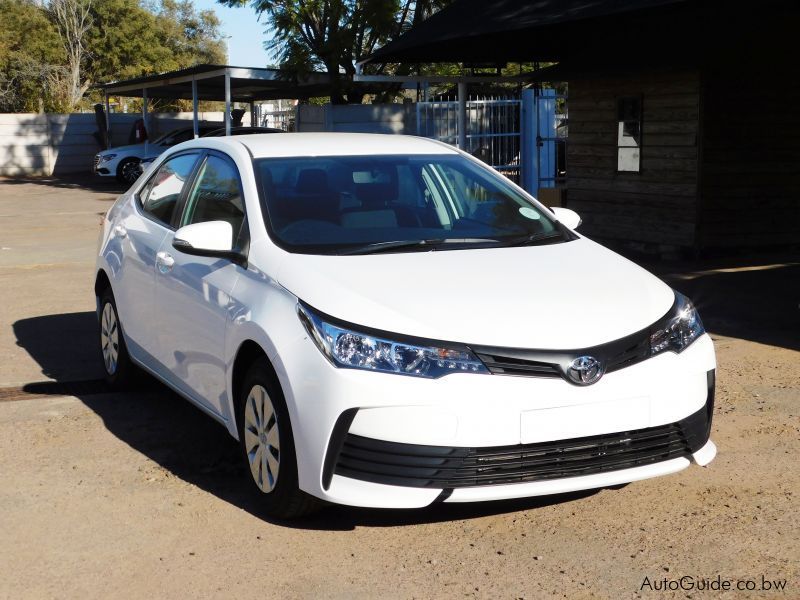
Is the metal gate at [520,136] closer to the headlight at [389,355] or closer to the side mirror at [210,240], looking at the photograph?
the side mirror at [210,240]

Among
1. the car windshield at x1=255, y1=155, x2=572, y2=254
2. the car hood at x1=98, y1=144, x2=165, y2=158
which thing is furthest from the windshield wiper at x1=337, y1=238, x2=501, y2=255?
the car hood at x1=98, y1=144, x2=165, y2=158

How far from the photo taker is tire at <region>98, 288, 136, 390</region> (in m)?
6.88

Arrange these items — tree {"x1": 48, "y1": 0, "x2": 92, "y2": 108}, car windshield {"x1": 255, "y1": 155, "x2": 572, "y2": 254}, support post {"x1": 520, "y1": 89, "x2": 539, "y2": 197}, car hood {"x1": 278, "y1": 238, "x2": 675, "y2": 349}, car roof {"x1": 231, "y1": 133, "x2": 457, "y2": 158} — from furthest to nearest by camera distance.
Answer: tree {"x1": 48, "y1": 0, "x2": 92, "y2": 108}
support post {"x1": 520, "y1": 89, "x2": 539, "y2": 197}
car roof {"x1": 231, "y1": 133, "x2": 457, "y2": 158}
car windshield {"x1": 255, "y1": 155, "x2": 572, "y2": 254}
car hood {"x1": 278, "y1": 238, "x2": 675, "y2": 349}

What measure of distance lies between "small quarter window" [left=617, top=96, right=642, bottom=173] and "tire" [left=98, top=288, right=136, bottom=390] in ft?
30.1

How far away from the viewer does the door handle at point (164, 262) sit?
5.77 metres

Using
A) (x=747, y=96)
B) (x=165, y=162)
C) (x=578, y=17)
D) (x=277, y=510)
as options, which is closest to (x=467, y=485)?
(x=277, y=510)

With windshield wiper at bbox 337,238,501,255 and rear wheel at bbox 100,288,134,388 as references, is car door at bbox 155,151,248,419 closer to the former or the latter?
windshield wiper at bbox 337,238,501,255

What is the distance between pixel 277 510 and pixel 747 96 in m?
10.9

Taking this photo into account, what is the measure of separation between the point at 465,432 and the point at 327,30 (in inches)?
832

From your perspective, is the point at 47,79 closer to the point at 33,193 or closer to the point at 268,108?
the point at 268,108

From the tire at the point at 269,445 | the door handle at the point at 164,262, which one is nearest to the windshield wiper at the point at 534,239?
the tire at the point at 269,445

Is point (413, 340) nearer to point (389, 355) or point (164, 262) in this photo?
point (389, 355)

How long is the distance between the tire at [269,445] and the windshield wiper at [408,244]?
714 mm

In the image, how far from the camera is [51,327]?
9.45 metres
